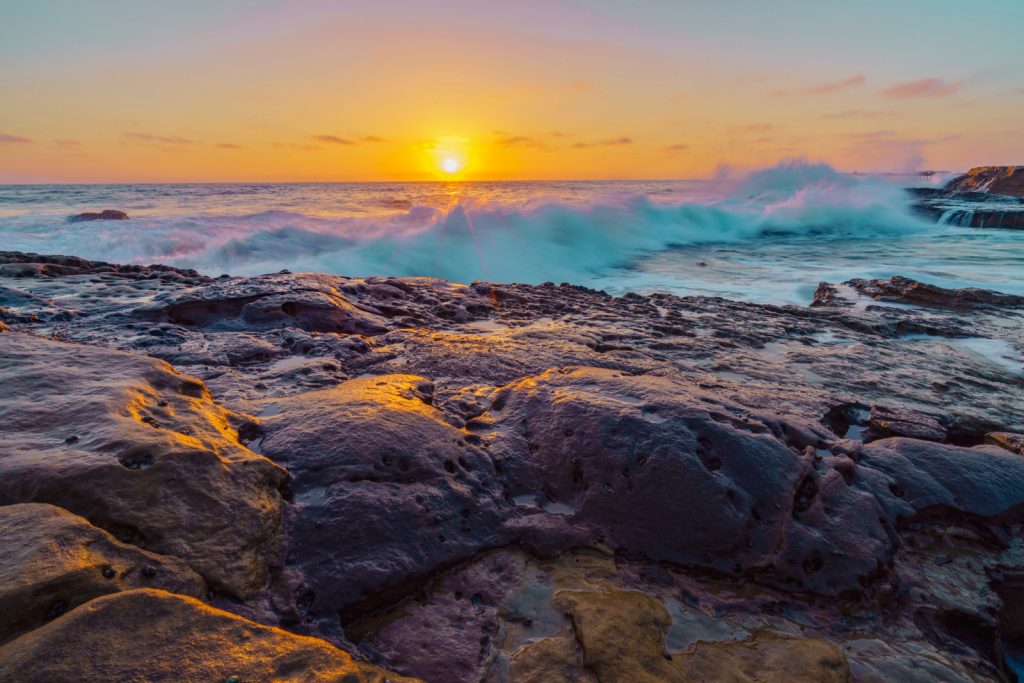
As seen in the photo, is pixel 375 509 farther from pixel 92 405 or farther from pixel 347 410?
pixel 92 405

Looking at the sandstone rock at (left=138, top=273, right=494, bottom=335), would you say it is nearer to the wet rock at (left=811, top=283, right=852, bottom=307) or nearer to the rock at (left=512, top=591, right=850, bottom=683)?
the rock at (left=512, top=591, right=850, bottom=683)

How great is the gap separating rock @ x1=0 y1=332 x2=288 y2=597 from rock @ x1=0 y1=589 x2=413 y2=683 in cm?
44

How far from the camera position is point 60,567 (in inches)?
63.8

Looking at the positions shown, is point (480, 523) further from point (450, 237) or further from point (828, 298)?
point (450, 237)

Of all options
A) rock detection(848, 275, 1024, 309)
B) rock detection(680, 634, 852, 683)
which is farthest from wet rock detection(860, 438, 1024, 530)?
rock detection(848, 275, 1024, 309)

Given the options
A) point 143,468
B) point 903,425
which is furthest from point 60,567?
point 903,425

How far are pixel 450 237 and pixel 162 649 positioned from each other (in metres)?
14.3

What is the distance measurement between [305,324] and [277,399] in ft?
7.11

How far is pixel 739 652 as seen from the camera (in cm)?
218

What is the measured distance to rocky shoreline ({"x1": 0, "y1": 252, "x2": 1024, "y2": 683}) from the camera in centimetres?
176

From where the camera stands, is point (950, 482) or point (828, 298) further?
point (828, 298)

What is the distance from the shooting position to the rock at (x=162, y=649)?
1.35m

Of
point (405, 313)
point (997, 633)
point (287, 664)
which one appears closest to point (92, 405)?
point (287, 664)

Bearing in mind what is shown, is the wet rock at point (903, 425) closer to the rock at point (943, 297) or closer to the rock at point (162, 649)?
the rock at point (162, 649)
